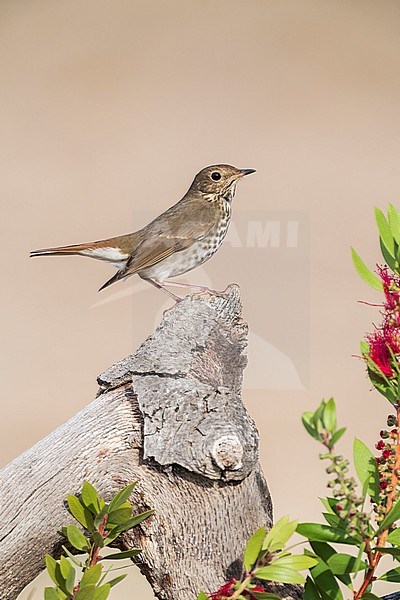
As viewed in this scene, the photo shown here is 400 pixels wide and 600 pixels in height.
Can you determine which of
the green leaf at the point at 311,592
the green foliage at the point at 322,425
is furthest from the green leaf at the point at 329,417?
the green leaf at the point at 311,592

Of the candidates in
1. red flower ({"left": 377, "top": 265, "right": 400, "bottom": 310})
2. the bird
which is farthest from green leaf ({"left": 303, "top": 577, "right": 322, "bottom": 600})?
the bird

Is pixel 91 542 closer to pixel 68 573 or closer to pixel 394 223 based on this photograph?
pixel 68 573

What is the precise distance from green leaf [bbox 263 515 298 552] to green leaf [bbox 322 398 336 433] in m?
0.05

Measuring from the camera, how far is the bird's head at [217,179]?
784 mm

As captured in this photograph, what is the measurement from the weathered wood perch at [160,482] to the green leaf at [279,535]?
7 centimetres

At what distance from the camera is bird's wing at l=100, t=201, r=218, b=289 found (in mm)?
750

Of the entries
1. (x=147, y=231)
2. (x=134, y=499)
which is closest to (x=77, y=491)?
(x=134, y=499)

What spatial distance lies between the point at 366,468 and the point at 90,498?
111mm

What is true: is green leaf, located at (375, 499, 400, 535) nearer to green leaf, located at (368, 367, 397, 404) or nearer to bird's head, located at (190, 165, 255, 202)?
green leaf, located at (368, 367, 397, 404)

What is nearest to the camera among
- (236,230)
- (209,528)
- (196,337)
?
(209,528)

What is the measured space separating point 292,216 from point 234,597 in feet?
3.59

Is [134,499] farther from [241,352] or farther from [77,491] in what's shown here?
[241,352]

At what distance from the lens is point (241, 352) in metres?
0.50

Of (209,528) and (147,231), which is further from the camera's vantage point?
(147,231)
